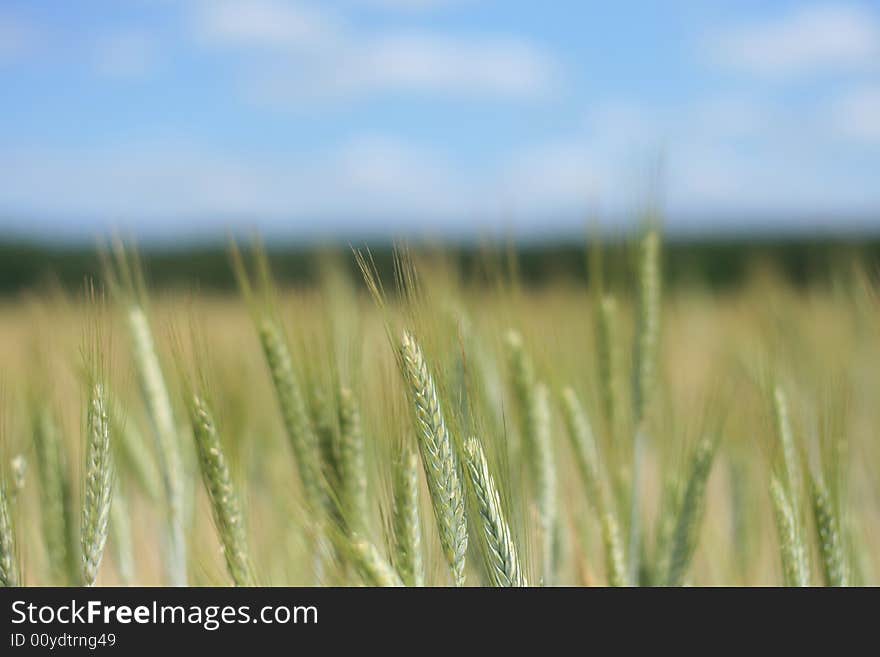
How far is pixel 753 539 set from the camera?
1.99 meters

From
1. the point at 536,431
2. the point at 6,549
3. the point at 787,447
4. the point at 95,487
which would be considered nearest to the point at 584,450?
the point at 536,431

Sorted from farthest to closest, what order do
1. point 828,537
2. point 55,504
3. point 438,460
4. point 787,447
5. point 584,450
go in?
1. point 584,450
2. point 55,504
3. point 787,447
4. point 828,537
5. point 438,460

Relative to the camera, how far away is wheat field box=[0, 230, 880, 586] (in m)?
1.09

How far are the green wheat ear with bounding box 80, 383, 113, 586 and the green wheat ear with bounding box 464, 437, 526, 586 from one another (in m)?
0.50

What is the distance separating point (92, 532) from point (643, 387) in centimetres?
104

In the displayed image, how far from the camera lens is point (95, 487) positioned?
43.1 inches

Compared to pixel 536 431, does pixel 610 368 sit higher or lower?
higher

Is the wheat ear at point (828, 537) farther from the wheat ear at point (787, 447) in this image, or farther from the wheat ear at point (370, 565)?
the wheat ear at point (370, 565)

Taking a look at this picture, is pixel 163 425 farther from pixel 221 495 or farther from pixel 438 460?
pixel 438 460

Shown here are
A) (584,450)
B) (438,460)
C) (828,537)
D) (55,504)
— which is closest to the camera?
(438,460)

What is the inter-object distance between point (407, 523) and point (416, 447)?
16 centimetres
